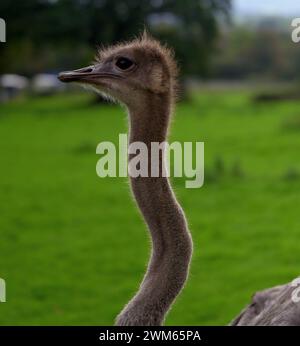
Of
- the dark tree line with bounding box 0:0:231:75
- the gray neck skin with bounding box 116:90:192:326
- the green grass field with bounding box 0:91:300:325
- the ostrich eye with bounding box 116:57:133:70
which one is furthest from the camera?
the dark tree line with bounding box 0:0:231:75

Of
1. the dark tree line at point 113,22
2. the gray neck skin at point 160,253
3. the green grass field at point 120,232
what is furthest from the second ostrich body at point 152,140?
the dark tree line at point 113,22

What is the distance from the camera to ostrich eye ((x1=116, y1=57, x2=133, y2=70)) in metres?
3.06

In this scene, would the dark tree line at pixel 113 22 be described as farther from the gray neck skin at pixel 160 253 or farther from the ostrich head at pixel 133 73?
the gray neck skin at pixel 160 253

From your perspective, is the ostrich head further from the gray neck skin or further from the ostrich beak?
the gray neck skin

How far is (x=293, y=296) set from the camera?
3.39 m

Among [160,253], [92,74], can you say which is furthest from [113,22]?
[160,253]

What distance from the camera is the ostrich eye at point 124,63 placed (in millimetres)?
3057

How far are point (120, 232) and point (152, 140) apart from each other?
650cm

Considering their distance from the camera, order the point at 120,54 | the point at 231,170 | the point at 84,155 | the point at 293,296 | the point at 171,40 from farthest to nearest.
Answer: the point at 171,40 → the point at 84,155 → the point at 231,170 → the point at 293,296 → the point at 120,54

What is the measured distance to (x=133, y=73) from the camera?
3031 millimetres

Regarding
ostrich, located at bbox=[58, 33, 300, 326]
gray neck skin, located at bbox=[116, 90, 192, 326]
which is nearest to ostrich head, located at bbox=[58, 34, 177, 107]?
ostrich, located at bbox=[58, 33, 300, 326]

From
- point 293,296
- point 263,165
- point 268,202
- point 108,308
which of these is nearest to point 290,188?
point 268,202

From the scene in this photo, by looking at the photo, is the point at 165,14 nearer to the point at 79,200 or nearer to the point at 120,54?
the point at 79,200

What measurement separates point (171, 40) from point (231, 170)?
18669mm
